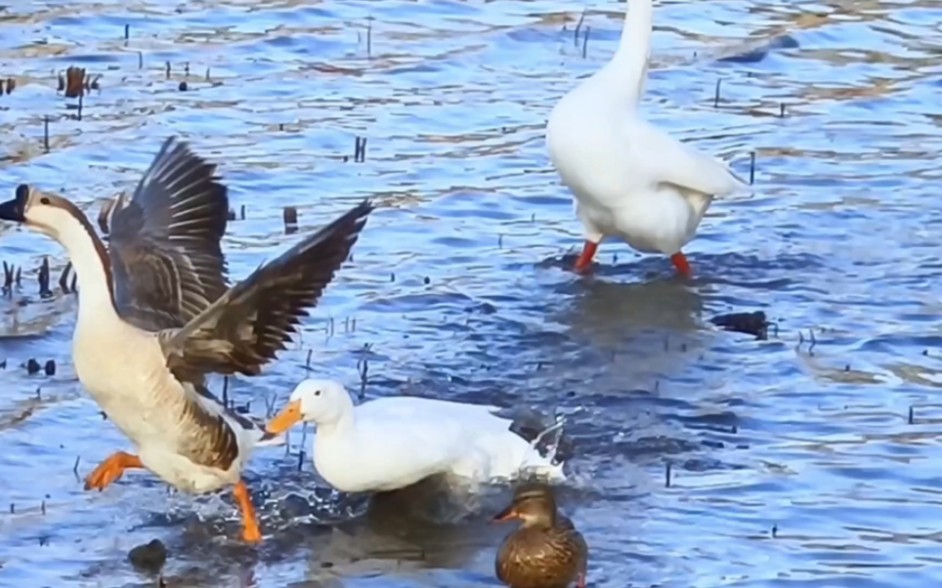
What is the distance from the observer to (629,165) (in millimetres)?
11188

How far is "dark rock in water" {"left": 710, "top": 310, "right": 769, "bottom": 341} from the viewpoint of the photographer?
10711 mm

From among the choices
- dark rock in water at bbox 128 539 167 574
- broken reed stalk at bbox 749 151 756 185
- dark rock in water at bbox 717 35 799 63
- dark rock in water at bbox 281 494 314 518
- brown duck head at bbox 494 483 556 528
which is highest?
brown duck head at bbox 494 483 556 528

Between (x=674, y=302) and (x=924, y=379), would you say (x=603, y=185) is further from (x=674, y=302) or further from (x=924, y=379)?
(x=924, y=379)

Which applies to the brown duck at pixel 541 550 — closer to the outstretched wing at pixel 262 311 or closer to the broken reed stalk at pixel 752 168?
the outstretched wing at pixel 262 311

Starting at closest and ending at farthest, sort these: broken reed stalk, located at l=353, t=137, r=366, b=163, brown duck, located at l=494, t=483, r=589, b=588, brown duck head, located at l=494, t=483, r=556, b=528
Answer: brown duck, located at l=494, t=483, r=589, b=588
brown duck head, located at l=494, t=483, r=556, b=528
broken reed stalk, located at l=353, t=137, r=366, b=163

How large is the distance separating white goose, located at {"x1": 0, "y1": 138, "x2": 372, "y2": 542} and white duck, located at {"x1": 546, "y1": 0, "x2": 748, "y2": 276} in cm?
278

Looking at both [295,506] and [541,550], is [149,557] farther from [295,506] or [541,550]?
[541,550]

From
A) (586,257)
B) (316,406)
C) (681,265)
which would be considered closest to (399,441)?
(316,406)

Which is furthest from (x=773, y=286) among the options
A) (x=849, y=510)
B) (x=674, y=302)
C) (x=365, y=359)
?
(x=849, y=510)

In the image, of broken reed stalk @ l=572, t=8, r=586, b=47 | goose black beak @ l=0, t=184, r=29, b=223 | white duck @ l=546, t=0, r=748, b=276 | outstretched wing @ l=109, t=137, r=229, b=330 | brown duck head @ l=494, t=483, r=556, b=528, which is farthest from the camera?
broken reed stalk @ l=572, t=8, r=586, b=47

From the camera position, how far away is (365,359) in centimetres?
1021

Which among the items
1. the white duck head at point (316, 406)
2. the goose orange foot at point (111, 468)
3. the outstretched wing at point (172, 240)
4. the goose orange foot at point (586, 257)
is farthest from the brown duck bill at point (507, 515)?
the goose orange foot at point (586, 257)

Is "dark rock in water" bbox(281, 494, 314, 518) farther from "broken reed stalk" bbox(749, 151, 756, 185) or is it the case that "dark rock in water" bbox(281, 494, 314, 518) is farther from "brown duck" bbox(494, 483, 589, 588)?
"broken reed stalk" bbox(749, 151, 756, 185)

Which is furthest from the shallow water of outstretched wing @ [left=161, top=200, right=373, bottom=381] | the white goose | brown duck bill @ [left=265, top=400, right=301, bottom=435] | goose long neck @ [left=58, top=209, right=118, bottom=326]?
goose long neck @ [left=58, top=209, right=118, bottom=326]
